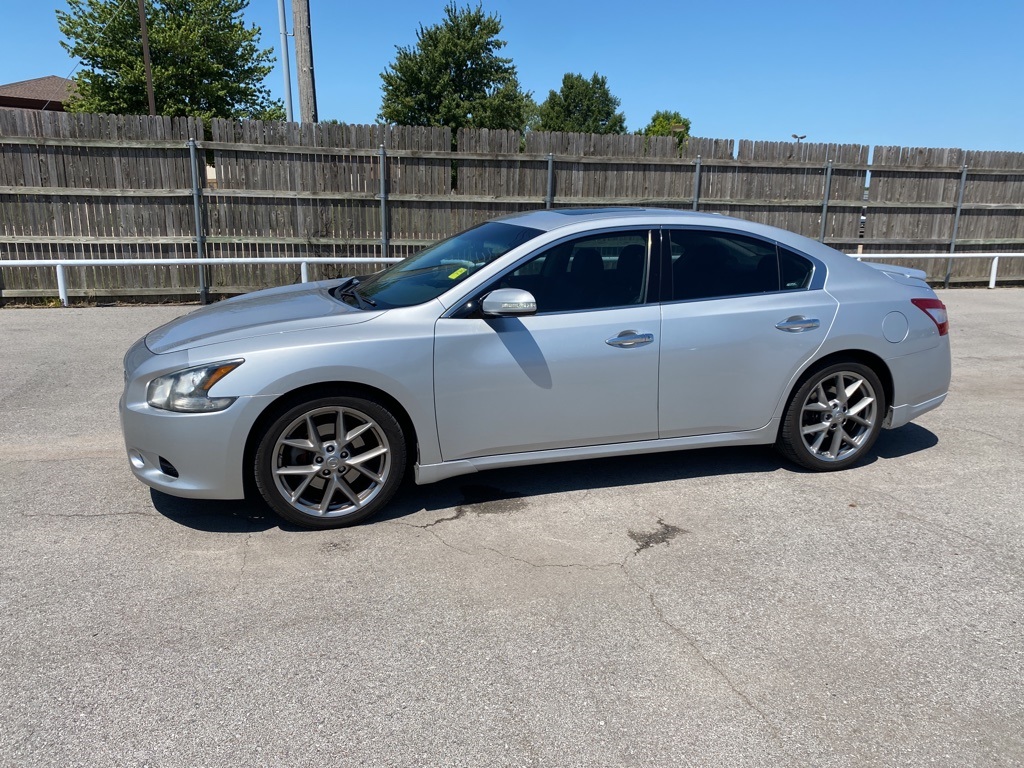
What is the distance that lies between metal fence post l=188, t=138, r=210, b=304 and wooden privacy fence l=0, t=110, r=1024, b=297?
1.0 inches

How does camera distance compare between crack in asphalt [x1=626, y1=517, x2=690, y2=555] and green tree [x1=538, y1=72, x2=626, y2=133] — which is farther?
green tree [x1=538, y1=72, x2=626, y2=133]

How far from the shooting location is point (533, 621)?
324 cm

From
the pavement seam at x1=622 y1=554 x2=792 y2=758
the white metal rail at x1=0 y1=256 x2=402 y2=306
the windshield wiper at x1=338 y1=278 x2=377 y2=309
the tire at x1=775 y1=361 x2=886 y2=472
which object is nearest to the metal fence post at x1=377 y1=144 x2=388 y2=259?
the white metal rail at x1=0 y1=256 x2=402 y2=306

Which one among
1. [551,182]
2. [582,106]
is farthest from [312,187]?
[582,106]

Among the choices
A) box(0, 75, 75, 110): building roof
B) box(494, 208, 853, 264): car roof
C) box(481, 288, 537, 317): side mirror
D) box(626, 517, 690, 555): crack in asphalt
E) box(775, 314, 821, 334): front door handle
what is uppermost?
box(0, 75, 75, 110): building roof

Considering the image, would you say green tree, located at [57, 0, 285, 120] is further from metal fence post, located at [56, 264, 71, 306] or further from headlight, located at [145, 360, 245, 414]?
headlight, located at [145, 360, 245, 414]

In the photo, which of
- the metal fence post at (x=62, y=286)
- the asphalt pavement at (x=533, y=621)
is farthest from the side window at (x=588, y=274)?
the metal fence post at (x=62, y=286)

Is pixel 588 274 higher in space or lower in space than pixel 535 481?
higher

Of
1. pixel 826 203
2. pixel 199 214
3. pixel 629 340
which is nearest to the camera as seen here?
pixel 629 340

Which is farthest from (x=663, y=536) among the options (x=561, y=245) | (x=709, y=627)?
(x=561, y=245)

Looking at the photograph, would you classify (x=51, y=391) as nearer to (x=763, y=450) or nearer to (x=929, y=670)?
(x=763, y=450)

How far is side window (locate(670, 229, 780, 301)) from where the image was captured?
460cm

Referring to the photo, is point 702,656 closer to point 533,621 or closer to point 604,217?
point 533,621

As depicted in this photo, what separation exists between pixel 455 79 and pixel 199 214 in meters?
29.9
